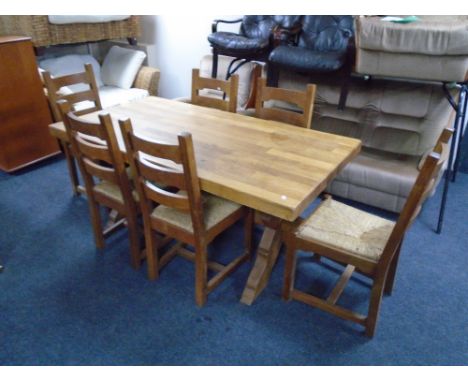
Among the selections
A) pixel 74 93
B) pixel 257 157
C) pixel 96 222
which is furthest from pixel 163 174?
pixel 74 93

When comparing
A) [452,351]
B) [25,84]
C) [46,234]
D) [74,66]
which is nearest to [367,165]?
[452,351]

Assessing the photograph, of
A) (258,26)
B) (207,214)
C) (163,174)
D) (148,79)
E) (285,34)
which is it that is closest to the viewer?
(163,174)

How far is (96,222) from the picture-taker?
2129 millimetres

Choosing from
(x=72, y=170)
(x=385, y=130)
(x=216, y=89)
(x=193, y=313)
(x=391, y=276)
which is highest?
(x=216, y=89)

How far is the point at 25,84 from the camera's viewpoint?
2.96 metres

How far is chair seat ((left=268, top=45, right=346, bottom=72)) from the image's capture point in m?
2.52

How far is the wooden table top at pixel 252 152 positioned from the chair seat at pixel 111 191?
299 mm

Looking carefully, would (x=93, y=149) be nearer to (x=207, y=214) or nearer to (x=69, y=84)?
(x=207, y=214)

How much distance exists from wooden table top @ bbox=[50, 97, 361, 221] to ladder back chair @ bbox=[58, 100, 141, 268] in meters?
0.11

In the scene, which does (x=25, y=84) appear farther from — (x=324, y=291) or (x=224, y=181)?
(x=324, y=291)

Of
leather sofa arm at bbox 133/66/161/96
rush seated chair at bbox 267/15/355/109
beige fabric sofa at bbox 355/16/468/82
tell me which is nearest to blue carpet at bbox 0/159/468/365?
beige fabric sofa at bbox 355/16/468/82

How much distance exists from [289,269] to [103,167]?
104 centimetres

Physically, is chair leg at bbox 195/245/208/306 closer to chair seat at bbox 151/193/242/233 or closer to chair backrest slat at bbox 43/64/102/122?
chair seat at bbox 151/193/242/233
